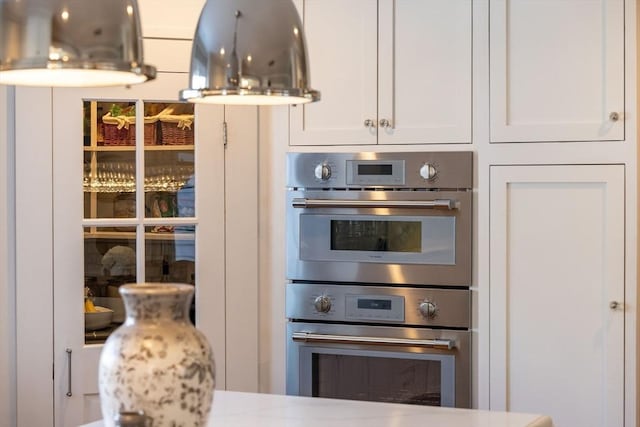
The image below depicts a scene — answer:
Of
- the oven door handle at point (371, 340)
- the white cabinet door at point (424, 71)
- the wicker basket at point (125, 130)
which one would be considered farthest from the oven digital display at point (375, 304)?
the wicker basket at point (125, 130)

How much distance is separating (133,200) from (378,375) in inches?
41.9

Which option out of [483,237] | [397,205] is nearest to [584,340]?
[483,237]

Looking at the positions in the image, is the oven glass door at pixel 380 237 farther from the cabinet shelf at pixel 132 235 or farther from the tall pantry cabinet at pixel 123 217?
the cabinet shelf at pixel 132 235

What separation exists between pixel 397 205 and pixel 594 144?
2.26 feet

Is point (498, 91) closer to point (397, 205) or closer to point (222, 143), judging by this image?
point (397, 205)

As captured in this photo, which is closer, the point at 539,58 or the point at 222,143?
the point at 539,58

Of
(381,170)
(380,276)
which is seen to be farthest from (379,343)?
(381,170)

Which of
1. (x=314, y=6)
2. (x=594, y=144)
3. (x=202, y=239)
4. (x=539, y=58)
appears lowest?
(x=202, y=239)

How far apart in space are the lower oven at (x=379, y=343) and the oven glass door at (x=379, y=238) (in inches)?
4.3

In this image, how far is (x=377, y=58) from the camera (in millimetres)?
3443

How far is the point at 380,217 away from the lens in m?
3.45

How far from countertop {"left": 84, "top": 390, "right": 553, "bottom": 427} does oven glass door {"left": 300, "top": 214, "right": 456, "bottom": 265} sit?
110 centimetres

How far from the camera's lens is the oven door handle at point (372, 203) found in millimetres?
3350

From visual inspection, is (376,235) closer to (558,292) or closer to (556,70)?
(558,292)
